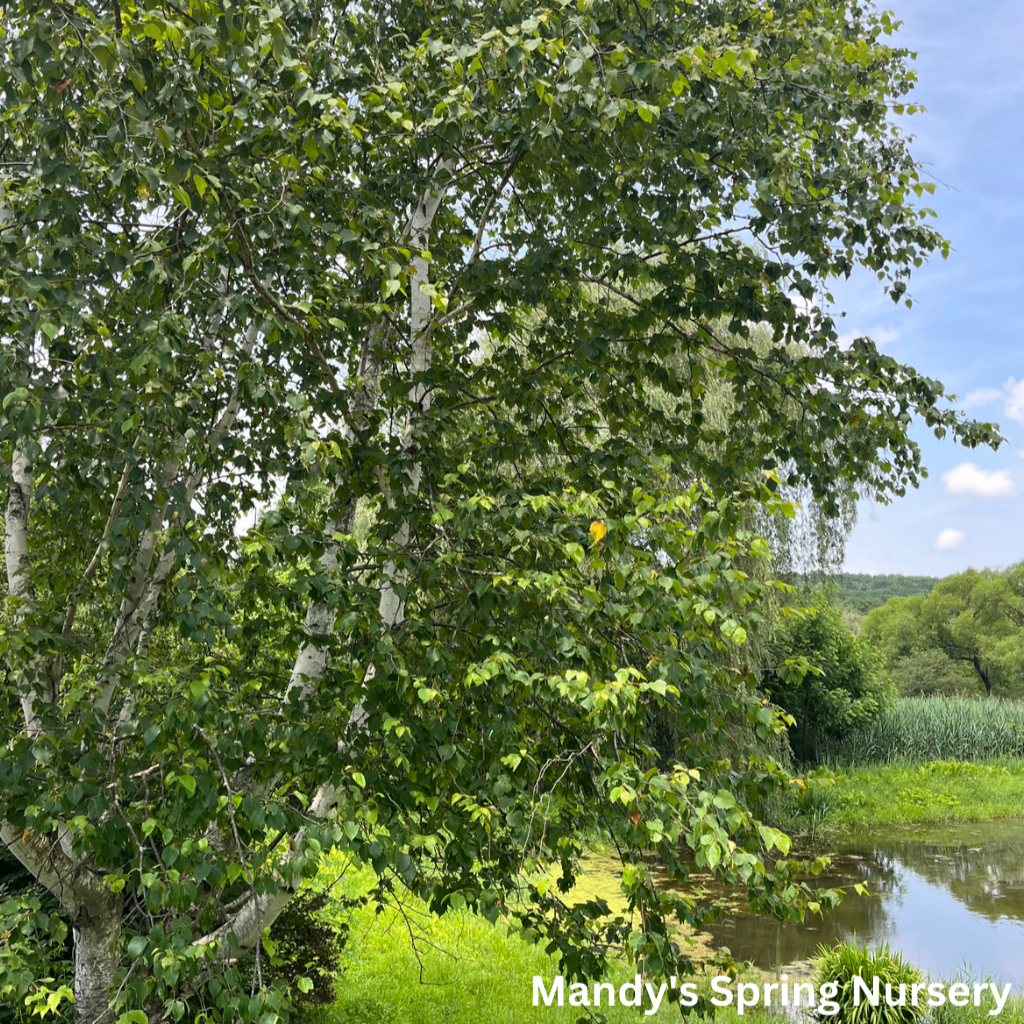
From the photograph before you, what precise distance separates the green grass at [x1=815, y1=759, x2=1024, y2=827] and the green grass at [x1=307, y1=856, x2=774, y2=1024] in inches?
368

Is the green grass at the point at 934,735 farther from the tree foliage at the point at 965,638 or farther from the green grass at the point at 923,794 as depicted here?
the tree foliage at the point at 965,638

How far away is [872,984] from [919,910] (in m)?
5.20

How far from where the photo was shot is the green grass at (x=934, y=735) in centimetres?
1914

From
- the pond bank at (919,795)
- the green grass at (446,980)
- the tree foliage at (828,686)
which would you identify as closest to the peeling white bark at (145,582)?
the green grass at (446,980)

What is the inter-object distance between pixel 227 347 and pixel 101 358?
48 cm

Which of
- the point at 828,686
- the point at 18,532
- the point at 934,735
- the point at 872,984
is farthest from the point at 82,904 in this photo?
the point at 934,735

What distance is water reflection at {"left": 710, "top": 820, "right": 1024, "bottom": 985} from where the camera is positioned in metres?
8.89

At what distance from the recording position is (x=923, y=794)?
16609 mm

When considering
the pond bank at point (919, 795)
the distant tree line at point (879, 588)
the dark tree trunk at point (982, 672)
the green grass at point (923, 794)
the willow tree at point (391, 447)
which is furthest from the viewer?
the distant tree line at point (879, 588)

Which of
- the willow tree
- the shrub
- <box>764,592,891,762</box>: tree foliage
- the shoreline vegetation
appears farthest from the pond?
the willow tree

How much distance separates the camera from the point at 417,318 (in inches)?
160

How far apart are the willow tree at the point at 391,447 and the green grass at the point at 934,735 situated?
17199 millimetres

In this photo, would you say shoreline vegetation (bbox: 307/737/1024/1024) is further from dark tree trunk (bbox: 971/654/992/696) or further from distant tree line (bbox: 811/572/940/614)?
distant tree line (bbox: 811/572/940/614)

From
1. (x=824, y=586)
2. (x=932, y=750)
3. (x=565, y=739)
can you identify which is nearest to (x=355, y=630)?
(x=565, y=739)
